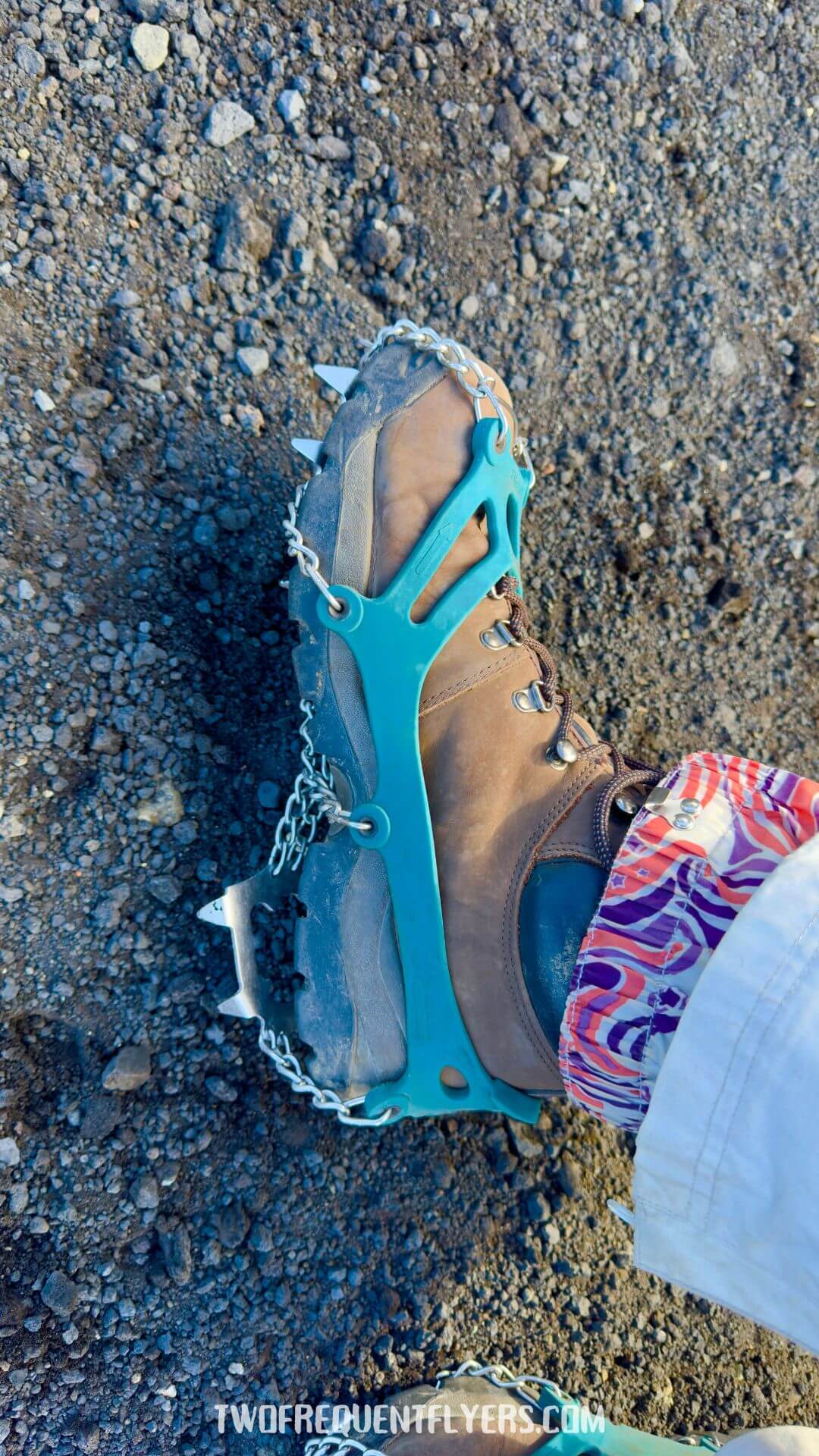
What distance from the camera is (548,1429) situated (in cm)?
151

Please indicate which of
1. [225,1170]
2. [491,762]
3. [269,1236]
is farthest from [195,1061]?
[491,762]

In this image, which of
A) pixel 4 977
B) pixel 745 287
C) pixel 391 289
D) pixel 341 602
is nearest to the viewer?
pixel 341 602

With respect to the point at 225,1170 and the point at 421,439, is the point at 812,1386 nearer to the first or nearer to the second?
the point at 225,1170

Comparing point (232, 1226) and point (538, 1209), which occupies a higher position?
point (538, 1209)

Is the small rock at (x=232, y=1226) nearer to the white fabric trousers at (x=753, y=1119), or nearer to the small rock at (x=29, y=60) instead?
the white fabric trousers at (x=753, y=1119)

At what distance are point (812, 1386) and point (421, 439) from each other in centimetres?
172

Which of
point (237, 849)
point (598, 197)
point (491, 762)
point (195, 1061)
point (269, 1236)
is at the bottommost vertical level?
point (269, 1236)

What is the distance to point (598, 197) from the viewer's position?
172 cm

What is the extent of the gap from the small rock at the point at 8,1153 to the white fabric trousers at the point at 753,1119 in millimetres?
936

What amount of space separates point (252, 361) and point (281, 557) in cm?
31

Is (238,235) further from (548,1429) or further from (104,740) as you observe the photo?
(548,1429)

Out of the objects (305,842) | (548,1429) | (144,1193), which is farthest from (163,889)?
(548,1429)

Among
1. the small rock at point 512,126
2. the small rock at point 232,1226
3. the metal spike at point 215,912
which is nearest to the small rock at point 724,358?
the small rock at point 512,126

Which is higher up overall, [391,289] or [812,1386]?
[391,289]
